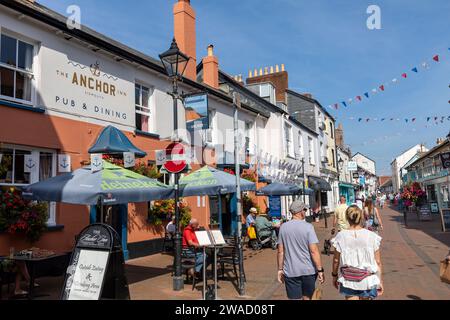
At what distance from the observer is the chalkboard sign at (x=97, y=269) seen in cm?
530

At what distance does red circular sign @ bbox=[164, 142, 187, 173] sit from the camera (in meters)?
8.12

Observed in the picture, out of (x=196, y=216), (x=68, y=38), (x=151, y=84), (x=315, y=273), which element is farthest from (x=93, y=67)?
(x=315, y=273)

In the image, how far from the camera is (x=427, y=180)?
38.8 meters

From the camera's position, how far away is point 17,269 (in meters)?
6.96

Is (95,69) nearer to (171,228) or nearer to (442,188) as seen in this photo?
(171,228)

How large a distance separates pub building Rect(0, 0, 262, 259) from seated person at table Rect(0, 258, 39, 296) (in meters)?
1.14

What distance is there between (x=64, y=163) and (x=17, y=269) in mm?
3078

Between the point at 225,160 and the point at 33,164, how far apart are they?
9023mm

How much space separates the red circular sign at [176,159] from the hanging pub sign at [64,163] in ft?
9.23

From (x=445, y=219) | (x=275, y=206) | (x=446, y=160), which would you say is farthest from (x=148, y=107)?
(x=445, y=219)

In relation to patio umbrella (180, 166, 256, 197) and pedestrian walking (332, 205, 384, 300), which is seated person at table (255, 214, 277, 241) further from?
pedestrian walking (332, 205, 384, 300)

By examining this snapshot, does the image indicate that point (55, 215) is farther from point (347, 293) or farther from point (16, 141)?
point (347, 293)

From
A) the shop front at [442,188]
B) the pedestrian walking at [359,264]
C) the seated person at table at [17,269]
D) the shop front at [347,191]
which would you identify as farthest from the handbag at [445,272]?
the shop front at [347,191]

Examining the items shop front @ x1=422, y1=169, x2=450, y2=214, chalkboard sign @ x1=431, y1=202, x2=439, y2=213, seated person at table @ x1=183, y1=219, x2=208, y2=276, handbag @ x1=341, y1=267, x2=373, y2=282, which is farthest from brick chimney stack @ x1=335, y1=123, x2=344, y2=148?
handbag @ x1=341, y1=267, x2=373, y2=282
